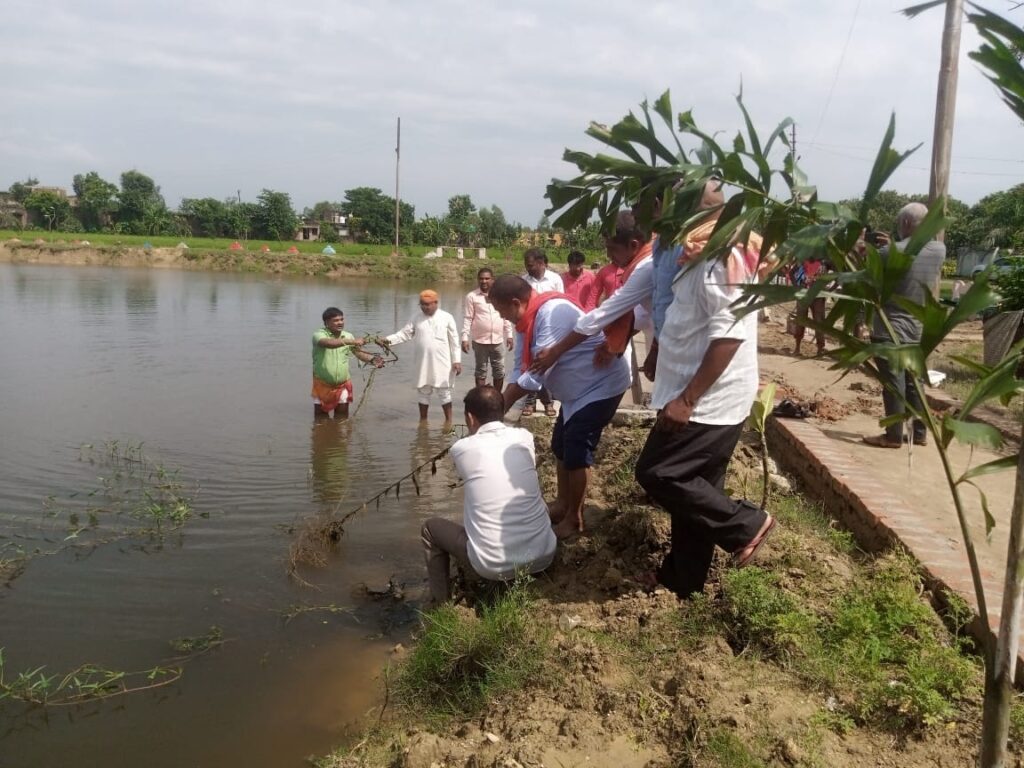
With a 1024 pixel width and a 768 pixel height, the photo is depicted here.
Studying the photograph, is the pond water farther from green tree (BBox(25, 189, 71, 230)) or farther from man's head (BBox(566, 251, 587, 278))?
green tree (BBox(25, 189, 71, 230))

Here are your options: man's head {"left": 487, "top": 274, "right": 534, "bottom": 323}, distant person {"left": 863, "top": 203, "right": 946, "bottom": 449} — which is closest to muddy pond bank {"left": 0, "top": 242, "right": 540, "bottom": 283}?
distant person {"left": 863, "top": 203, "right": 946, "bottom": 449}

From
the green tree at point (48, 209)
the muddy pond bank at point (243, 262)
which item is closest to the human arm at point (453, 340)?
the muddy pond bank at point (243, 262)

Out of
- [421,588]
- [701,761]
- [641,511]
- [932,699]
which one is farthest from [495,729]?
[421,588]

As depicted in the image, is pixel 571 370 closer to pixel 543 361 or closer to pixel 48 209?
pixel 543 361

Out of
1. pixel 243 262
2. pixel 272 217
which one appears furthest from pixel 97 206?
pixel 243 262

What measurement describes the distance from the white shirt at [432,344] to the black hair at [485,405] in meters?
4.49

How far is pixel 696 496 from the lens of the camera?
323 centimetres

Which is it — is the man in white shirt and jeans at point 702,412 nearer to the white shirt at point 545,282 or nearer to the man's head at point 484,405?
the man's head at point 484,405

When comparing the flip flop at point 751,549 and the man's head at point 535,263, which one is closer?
the flip flop at point 751,549

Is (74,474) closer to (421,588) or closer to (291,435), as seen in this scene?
(291,435)

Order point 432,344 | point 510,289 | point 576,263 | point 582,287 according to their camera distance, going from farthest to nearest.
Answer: point 576,263, point 432,344, point 582,287, point 510,289

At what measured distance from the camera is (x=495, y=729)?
9.37ft

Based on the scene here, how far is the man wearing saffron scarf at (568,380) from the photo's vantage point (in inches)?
166

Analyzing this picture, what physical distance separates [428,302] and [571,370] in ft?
14.2
